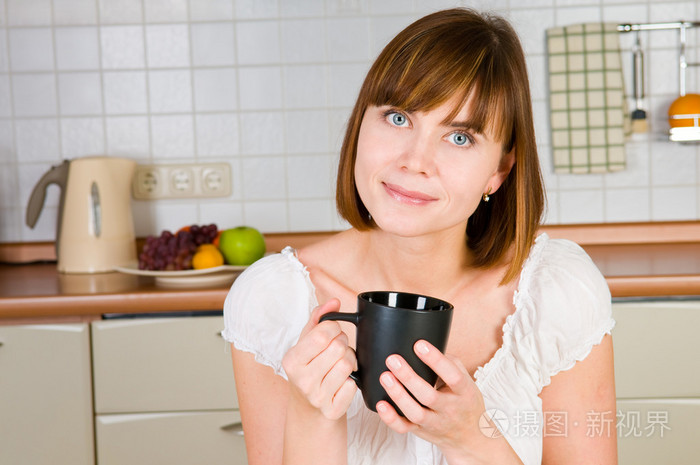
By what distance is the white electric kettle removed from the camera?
202 cm

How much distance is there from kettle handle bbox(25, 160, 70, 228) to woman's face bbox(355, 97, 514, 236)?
1.31 metres

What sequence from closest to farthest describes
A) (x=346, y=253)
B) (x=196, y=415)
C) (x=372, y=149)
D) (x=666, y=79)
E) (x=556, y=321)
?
(x=372, y=149) < (x=556, y=321) < (x=346, y=253) < (x=196, y=415) < (x=666, y=79)

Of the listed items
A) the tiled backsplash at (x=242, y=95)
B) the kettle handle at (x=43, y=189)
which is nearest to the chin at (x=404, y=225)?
the tiled backsplash at (x=242, y=95)

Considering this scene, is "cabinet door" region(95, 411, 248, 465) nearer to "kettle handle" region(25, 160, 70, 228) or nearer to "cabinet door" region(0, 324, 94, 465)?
"cabinet door" region(0, 324, 94, 465)

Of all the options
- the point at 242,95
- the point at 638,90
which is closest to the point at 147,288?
the point at 242,95

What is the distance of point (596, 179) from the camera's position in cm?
225

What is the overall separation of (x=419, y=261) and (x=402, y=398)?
409 mm

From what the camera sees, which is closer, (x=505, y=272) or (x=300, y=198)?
(x=505, y=272)

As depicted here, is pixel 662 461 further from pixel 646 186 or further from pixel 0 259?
pixel 0 259

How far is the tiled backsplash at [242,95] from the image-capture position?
222 cm

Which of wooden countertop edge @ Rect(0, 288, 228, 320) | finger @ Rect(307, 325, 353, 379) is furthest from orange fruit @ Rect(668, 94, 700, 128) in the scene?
finger @ Rect(307, 325, 353, 379)

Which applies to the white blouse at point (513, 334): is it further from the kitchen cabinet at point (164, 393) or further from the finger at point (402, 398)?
the kitchen cabinet at point (164, 393)

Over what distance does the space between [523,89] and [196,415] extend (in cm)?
108

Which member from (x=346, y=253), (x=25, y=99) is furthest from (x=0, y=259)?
(x=346, y=253)
